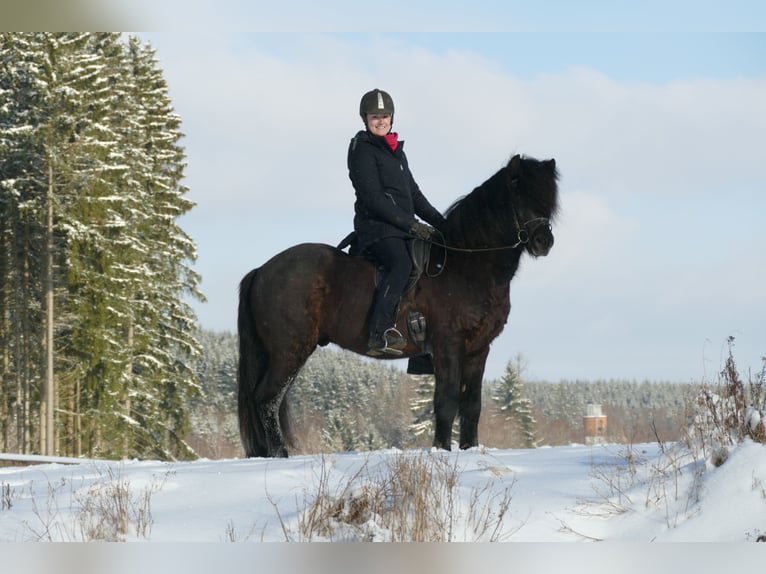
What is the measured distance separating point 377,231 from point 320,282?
2.81 ft

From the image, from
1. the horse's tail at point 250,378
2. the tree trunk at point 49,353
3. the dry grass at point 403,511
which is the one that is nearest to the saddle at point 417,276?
the horse's tail at point 250,378

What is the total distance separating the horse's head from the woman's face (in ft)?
4.16

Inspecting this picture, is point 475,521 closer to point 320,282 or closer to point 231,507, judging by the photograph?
point 231,507

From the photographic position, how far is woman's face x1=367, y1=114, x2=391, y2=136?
387 inches

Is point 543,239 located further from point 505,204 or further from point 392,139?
point 392,139

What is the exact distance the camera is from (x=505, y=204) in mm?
9789

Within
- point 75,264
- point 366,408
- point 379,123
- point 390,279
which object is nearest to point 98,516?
point 390,279

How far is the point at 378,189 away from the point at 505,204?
1252 mm

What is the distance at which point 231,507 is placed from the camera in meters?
6.92

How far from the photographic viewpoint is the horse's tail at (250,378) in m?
10.1

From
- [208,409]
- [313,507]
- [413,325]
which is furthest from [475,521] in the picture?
[208,409]

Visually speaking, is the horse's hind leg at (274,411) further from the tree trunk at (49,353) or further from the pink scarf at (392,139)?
the tree trunk at (49,353)

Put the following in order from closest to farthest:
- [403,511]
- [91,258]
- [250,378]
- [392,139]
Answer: [403,511]
[392,139]
[250,378]
[91,258]

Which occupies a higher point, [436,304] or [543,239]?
[543,239]
